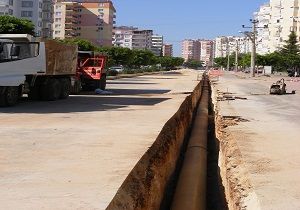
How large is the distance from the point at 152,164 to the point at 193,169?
8.65ft

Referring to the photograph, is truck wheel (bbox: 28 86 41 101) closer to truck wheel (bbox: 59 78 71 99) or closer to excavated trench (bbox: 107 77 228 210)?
truck wheel (bbox: 59 78 71 99)

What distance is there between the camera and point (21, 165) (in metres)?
7.70

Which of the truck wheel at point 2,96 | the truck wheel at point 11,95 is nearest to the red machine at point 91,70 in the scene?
the truck wheel at point 11,95

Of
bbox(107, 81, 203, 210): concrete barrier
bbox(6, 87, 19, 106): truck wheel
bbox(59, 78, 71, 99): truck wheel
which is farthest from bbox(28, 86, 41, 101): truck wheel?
bbox(107, 81, 203, 210): concrete barrier

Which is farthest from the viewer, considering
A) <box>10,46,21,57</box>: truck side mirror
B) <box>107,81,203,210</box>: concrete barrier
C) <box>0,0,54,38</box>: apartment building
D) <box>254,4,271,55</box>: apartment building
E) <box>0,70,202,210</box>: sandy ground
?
<box>254,4,271,55</box>: apartment building

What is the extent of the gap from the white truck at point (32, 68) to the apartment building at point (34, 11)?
265 feet

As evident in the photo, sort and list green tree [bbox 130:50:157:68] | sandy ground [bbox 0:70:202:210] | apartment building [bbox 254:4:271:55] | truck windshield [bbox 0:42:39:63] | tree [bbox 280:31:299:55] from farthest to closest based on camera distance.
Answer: apartment building [bbox 254:4:271:55] < tree [bbox 280:31:299:55] < green tree [bbox 130:50:157:68] < truck windshield [bbox 0:42:39:63] < sandy ground [bbox 0:70:202:210]

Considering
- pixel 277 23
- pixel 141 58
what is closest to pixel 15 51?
pixel 141 58

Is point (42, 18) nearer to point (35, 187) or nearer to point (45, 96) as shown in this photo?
point (45, 96)

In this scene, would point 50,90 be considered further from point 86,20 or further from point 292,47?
point 86,20

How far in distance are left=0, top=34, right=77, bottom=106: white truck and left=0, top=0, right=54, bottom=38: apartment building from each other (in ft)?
265

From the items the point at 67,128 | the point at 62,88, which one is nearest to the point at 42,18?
the point at 62,88

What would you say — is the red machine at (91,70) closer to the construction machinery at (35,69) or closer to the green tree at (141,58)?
the construction machinery at (35,69)

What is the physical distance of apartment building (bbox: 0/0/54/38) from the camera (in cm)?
10144
